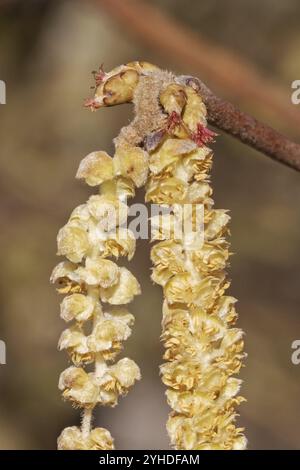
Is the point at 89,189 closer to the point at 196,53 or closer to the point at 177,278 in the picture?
the point at 196,53

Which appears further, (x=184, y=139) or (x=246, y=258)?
(x=246, y=258)

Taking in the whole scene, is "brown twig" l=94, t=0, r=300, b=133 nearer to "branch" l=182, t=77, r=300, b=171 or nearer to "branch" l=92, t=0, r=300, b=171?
"branch" l=92, t=0, r=300, b=171

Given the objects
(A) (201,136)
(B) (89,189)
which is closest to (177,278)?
(A) (201,136)

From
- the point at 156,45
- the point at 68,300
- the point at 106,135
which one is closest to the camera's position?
the point at 68,300

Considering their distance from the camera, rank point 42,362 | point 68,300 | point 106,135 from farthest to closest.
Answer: point 106,135 < point 42,362 < point 68,300

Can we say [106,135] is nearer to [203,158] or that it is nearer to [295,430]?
[295,430]

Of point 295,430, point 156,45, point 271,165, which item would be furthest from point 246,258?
point 156,45
